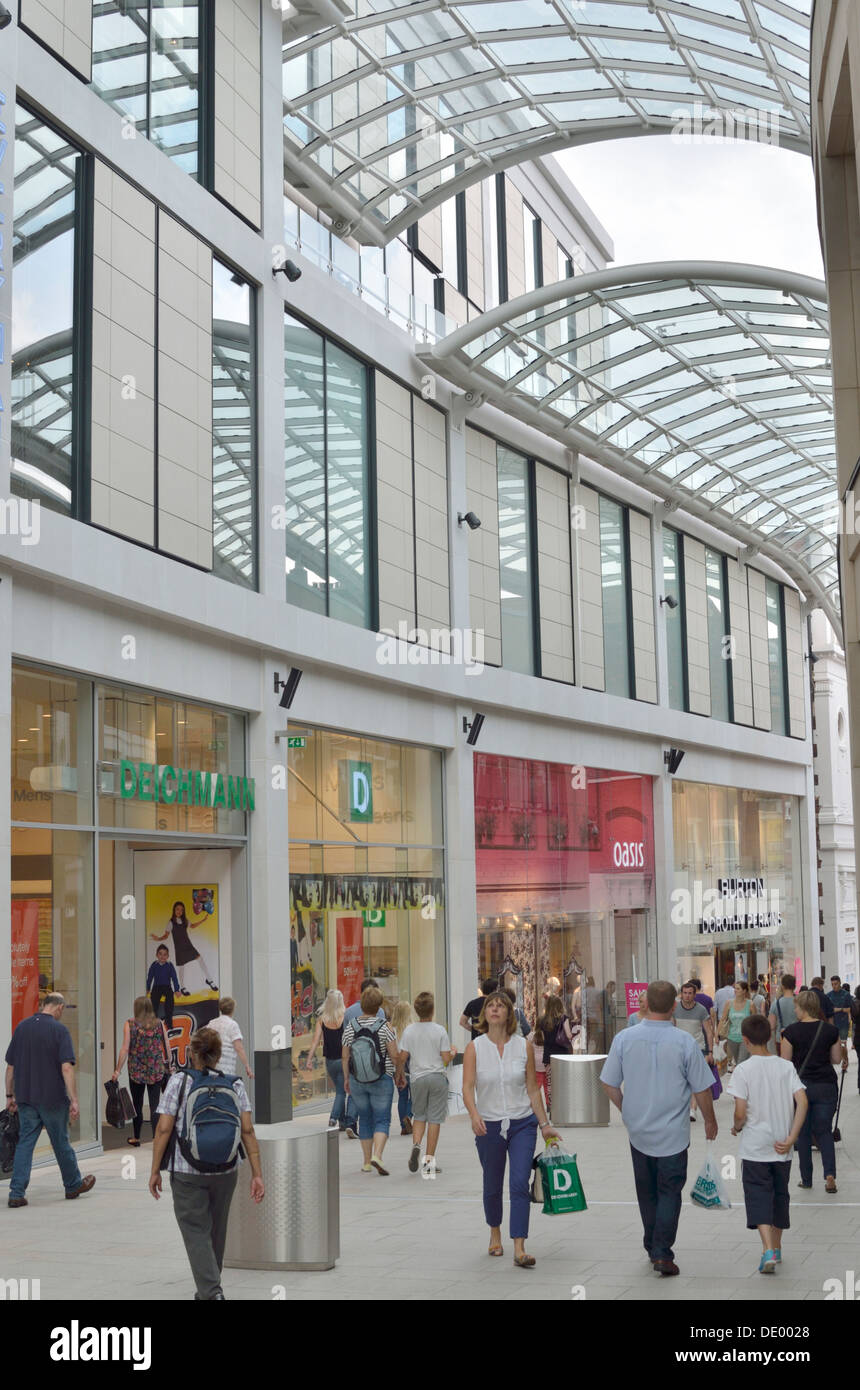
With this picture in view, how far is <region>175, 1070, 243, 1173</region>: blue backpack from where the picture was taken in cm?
755

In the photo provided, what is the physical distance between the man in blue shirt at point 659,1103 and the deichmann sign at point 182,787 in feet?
26.9

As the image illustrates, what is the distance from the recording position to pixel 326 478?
21000mm

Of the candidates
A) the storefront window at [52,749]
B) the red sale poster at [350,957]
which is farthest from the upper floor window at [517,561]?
the storefront window at [52,749]

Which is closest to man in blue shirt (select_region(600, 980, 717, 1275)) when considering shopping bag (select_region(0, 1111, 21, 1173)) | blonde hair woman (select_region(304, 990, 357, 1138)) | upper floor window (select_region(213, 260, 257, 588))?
shopping bag (select_region(0, 1111, 21, 1173))

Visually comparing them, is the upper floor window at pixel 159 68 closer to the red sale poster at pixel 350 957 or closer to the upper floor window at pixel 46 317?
the upper floor window at pixel 46 317

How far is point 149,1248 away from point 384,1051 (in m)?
3.45

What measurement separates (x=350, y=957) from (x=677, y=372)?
12.9m

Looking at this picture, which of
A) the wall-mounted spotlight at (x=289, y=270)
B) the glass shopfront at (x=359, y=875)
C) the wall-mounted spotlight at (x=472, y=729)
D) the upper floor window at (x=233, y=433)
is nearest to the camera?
the upper floor window at (x=233, y=433)

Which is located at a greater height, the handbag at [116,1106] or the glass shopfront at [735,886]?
the glass shopfront at [735,886]

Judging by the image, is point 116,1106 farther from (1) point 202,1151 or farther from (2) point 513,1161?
(1) point 202,1151

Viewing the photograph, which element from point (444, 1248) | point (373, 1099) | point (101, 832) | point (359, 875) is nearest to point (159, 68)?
point (101, 832)

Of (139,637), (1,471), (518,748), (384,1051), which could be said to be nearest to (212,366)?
(139,637)

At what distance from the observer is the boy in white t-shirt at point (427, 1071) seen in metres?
13.1
